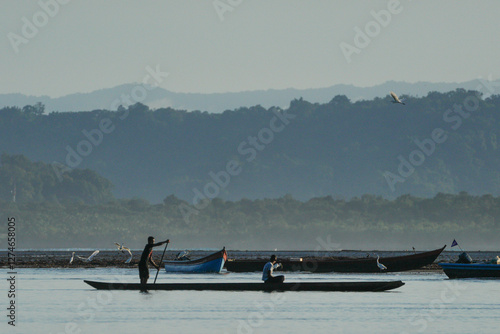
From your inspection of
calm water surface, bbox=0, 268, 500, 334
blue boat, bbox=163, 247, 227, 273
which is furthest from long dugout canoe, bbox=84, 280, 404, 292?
blue boat, bbox=163, 247, 227, 273

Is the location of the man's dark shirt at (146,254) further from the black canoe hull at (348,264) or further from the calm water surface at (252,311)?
the black canoe hull at (348,264)

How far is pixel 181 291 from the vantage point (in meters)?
50.3

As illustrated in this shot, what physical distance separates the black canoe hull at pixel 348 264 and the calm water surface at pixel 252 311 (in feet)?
64.8

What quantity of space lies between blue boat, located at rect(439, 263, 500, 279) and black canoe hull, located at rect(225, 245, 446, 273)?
717 centimetres

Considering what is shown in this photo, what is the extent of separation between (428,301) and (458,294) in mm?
5480

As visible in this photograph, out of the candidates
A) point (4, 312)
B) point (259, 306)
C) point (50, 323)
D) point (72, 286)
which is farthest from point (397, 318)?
point (72, 286)

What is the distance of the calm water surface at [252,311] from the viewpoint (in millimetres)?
33000

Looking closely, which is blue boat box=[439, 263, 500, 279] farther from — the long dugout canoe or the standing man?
the standing man

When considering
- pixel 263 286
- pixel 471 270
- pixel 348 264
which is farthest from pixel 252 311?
pixel 348 264

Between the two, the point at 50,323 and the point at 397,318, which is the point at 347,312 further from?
the point at 50,323

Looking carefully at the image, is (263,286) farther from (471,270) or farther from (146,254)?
(471,270)

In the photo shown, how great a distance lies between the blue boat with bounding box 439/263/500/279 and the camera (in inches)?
2554

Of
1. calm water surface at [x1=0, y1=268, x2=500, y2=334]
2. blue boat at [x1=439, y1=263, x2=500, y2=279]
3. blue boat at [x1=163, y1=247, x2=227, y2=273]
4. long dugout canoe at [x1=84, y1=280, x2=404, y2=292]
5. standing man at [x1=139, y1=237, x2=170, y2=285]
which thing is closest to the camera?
calm water surface at [x1=0, y1=268, x2=500, y2=334]

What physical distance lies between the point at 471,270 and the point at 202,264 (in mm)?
20978
